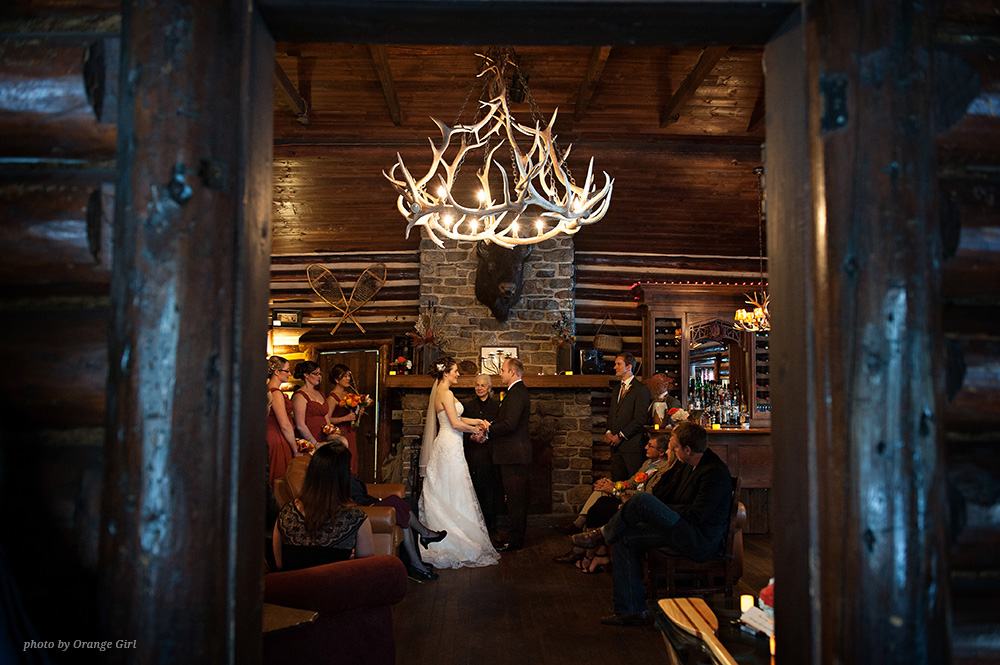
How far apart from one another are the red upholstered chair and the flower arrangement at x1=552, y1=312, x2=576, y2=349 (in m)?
5.89

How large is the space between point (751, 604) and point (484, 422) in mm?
4117

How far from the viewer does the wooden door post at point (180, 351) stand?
4.80ft

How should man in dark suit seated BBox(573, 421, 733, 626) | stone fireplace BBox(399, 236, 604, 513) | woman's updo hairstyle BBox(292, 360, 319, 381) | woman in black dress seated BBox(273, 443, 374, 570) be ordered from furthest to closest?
A: stone fireplace BBox(399, 236, 604, 513), woman's updo hairstyle BBox(292, 360, 319, 381), man in dark suit seated BBox(573, 421, 733, 626), woman in black dress seated BBox(273, 443, 374, 570)

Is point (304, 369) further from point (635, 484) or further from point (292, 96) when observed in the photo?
point (635, 484)

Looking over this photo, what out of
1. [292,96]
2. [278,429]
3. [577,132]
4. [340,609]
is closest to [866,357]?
[340,609]

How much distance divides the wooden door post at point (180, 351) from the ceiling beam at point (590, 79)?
195 inches

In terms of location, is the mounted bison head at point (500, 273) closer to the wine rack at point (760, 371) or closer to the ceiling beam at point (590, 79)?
the ceiling beam at point (590, 79)

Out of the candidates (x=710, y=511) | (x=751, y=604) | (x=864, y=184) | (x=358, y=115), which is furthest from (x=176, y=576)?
(x=358, y=115)

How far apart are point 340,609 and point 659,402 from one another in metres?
4.94

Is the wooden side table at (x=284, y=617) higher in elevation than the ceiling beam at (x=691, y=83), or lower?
lower

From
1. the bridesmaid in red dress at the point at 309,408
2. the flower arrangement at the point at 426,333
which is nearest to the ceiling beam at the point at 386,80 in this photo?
the flower arrangement at the point at 426,333

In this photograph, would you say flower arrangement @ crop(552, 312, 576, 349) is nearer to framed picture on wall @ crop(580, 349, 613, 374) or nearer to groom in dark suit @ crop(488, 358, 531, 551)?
framed picture on wall @ crop(580, 349, 613, 374)

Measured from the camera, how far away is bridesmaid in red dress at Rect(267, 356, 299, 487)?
5270 mm

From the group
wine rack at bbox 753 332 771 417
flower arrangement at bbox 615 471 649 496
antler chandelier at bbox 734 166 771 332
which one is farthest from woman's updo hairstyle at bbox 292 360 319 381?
wine rack at bbox 753 332 771 417
